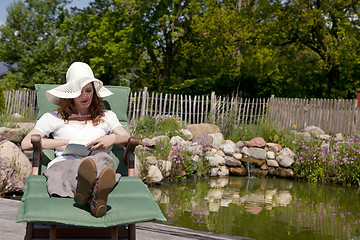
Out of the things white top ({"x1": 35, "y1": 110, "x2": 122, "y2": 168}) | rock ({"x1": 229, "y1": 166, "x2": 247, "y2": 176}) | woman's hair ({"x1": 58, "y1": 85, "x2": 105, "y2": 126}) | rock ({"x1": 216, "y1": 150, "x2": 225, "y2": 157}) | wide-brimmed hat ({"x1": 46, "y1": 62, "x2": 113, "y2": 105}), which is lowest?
rock ({"x1": 229, "y1": 166, "x2": 247, "y2": 176})

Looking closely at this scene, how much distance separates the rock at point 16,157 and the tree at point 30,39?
22.7 m

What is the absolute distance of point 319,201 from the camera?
6.89 metres

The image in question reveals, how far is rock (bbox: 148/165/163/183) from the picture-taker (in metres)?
7.49

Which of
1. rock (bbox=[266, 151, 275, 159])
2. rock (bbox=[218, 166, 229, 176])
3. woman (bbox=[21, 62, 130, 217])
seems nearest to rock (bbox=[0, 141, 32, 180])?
woman (bbox=[21, 62, 130, 217])

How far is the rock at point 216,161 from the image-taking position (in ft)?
30.5

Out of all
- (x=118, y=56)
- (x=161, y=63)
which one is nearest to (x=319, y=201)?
(x=118, y=56)

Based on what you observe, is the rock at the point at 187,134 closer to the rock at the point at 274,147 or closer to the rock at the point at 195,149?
the rock at the point at 195,149

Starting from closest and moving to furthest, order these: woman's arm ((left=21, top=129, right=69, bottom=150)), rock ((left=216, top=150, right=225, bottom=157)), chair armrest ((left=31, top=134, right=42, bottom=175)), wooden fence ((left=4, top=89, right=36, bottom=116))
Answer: chair armrest ((left=31, top=134, right=42, bottom=175)) → woman's arm ((left=21, top=129, right=69, bottom=150)) → rock ((left=216, top=150, right=225, bottom=157)) → wooden fence ((left=4, top=89, right=36, bottom=116))

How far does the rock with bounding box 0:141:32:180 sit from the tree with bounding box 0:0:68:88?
22732 millimetres

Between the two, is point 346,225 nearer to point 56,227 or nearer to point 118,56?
point 56,227

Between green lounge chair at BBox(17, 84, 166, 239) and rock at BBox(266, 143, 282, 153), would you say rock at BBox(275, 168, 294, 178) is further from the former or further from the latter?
green lounge chair at BBox(17, 84, 166, 239)

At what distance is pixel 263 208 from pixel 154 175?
6.86ft

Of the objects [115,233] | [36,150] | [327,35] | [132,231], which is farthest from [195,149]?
[327,35]

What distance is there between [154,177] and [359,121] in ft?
24.8
